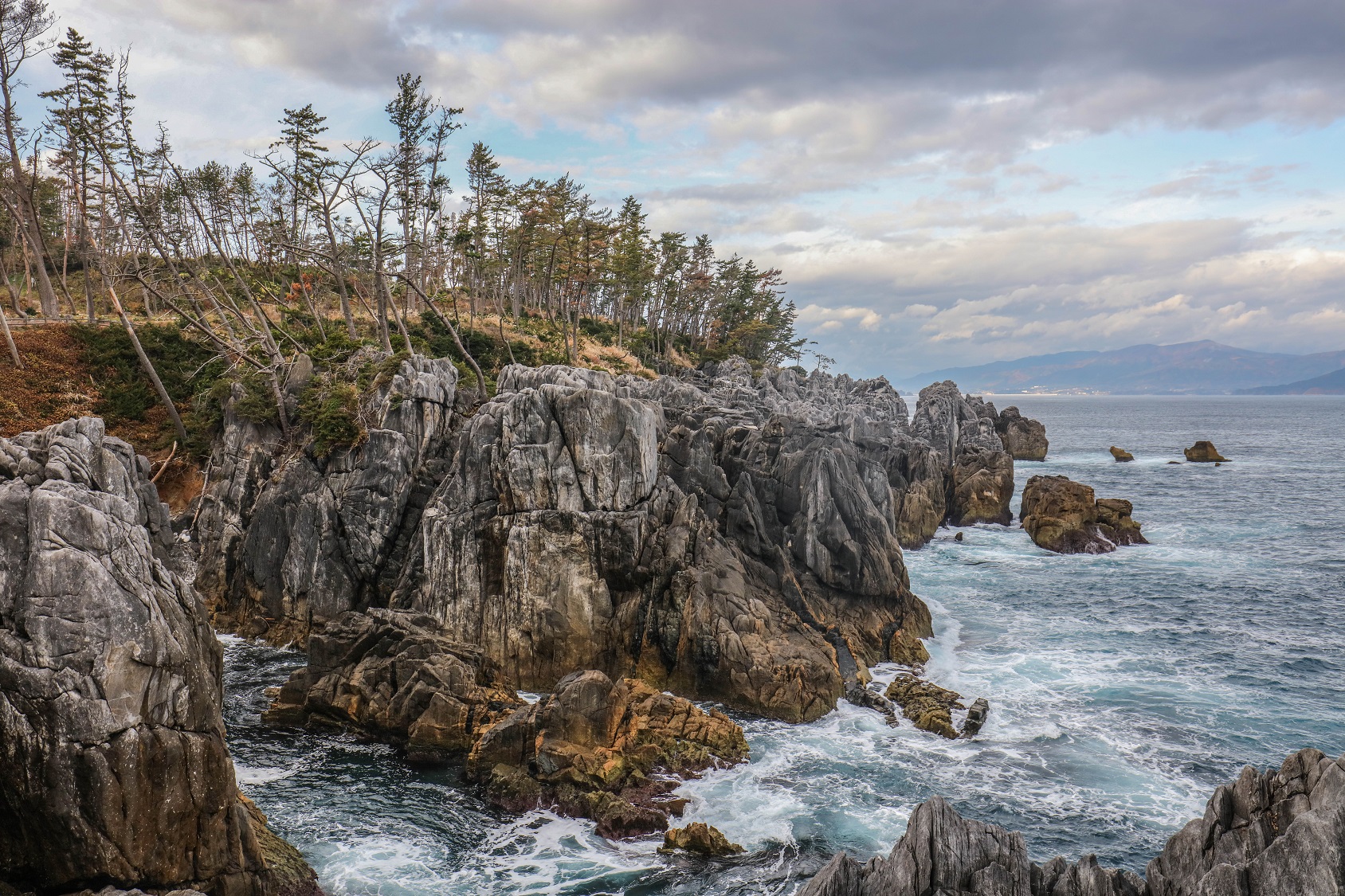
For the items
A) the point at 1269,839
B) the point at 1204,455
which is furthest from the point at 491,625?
the point at 1204,455

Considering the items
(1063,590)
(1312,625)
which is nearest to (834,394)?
(1063,590)

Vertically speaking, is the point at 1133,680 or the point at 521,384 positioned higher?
the point at 521,384

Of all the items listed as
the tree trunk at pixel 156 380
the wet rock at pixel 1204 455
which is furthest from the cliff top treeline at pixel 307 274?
the wet rock at pixel 1204 455

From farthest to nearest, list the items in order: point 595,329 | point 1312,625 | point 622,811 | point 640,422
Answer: point 595,329, point 1312,625, point 640,422, point 622,811

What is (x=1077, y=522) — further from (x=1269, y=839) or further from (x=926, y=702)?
(x=1269, y=839)

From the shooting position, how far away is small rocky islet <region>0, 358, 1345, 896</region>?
41.0 ft

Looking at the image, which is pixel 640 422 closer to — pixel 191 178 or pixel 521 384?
pixel 521 384

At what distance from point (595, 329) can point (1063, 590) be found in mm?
58315

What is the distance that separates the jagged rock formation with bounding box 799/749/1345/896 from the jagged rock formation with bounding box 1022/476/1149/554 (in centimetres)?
4436

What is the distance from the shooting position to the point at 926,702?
2780 cm

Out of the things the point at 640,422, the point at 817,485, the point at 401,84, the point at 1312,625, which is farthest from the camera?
the point at 401,84

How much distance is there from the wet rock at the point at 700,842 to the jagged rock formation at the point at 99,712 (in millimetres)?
9607

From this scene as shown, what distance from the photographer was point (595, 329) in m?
87.5

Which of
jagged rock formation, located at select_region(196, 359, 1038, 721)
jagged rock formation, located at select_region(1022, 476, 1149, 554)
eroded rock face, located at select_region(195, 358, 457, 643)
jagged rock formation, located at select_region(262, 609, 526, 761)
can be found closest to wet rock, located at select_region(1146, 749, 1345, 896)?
jagged rock formation, located at select_region(196, 359, 1038, 721)
